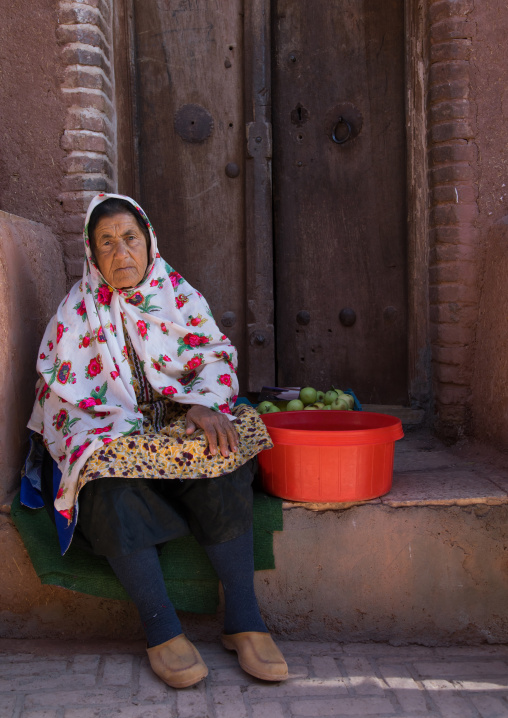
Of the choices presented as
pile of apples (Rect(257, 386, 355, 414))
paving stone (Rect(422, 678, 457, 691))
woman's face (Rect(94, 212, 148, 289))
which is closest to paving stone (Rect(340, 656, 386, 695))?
paving stone (Rect(422, 678, 457, 691))

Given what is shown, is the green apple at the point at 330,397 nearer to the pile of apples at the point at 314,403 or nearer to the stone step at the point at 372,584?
the pile of apples at the point at 314,403

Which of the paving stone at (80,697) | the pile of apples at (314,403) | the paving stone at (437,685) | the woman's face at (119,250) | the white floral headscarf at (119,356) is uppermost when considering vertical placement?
the woman's face at (119,250)

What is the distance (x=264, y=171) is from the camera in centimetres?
351

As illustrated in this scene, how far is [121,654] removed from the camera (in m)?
2.14

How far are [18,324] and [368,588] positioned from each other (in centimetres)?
159

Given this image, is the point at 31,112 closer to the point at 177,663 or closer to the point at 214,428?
the point at 214,428

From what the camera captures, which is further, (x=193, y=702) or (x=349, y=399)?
(x=349, y=399)

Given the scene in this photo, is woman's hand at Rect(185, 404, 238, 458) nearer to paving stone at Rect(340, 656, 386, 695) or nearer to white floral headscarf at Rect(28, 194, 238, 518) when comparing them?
white floral headscarf at Rect(28, 194, 238, 518)

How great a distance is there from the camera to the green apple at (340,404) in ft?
9.42

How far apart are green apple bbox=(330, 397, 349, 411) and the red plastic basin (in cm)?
54

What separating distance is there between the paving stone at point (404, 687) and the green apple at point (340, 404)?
3.56 ft

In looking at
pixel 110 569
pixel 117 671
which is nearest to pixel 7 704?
pixel 117 671

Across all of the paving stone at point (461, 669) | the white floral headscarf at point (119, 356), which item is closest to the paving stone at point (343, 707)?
the paving stone at point (461, 669)

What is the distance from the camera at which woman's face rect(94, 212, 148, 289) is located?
2318mm
